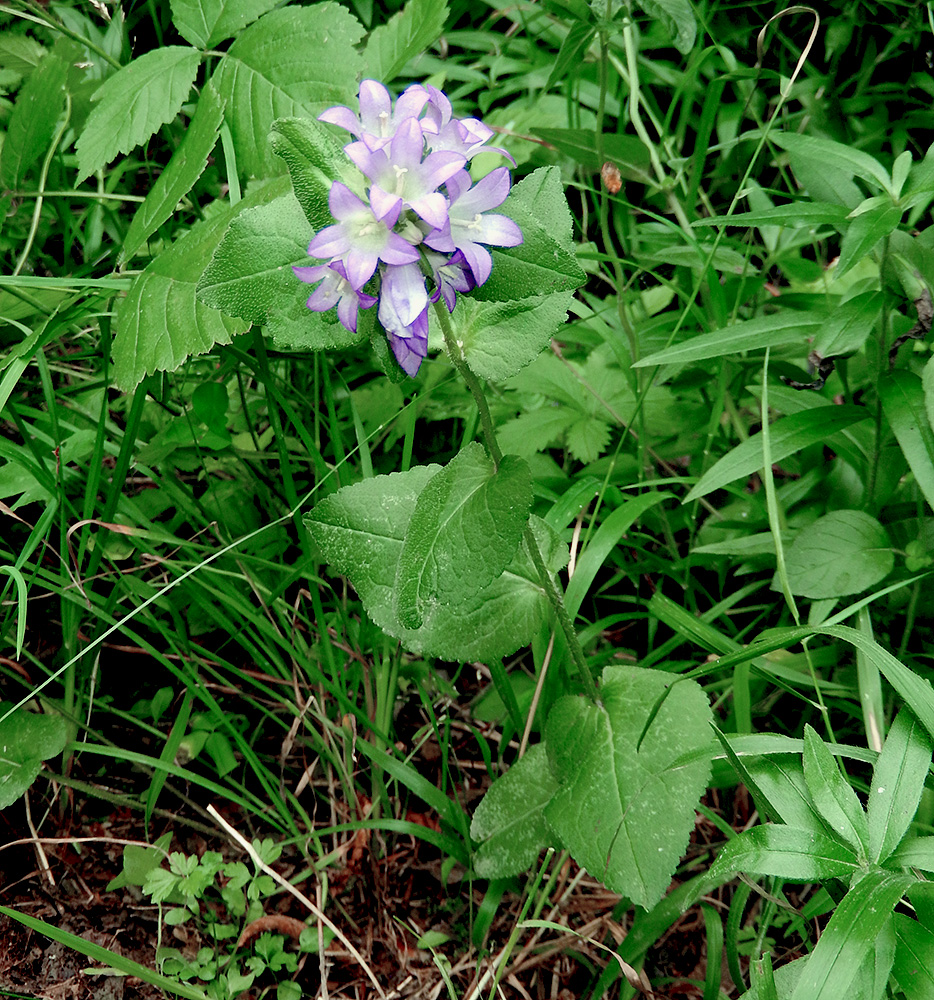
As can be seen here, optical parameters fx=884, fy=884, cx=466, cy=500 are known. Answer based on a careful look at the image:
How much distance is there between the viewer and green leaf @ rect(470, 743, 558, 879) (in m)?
1.58

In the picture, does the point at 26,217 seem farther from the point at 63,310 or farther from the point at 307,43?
the point at 307,43

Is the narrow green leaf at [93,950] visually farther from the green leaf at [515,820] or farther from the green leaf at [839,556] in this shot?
the green leaf at [839,556]

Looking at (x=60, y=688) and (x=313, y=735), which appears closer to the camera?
(x=313, y=735)

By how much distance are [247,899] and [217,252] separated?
1221 mm

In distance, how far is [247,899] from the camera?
→ 66.9 inches

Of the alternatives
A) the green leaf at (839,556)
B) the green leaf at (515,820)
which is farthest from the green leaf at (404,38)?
the green leaf at (515,820)

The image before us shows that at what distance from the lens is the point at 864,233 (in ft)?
4.86

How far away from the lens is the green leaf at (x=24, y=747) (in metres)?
1.65

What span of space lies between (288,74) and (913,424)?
1.44 m

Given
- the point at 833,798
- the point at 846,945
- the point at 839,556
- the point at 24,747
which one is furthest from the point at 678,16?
the point at 24,747

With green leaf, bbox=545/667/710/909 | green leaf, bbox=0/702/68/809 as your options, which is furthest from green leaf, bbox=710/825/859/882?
green leaf, bbox=0/702/68/809

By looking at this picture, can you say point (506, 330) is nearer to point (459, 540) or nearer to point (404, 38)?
point (459, 540)

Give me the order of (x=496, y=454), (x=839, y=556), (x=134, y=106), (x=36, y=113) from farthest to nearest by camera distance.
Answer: (x=36, y=113) → (x=134, y=106) → (x=839, y=556) → (x=496, y=454)

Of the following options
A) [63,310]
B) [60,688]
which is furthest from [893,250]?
A: [60,688]
